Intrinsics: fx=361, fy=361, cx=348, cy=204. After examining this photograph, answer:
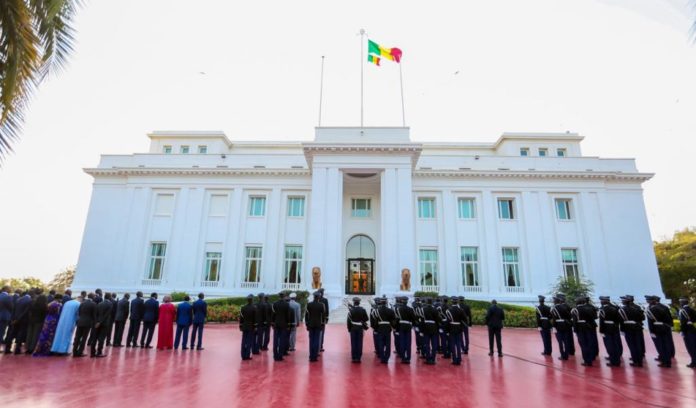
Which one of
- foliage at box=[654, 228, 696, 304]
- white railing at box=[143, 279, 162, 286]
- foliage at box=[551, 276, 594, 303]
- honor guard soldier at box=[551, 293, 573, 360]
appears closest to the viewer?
honor guard soldier at box=[551, 293, 573, 360]

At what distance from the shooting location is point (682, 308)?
952cm

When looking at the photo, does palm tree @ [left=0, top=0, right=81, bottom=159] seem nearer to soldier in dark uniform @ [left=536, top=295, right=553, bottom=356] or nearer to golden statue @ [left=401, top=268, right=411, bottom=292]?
soldier in dark uniform @ [left=536, top=295, right=553, bottom=356]

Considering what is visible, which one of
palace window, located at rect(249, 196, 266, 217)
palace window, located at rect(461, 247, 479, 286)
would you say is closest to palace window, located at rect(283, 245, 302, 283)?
palace window, located at rect(249, 196, 266, 217)

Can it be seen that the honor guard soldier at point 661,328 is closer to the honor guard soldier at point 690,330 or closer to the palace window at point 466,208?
the honor guard soldier at point 690,330

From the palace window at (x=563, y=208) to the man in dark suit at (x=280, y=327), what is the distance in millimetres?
23366

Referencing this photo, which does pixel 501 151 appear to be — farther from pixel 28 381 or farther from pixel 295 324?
pixel 28 381

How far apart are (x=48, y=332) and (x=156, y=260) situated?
17.8 meters

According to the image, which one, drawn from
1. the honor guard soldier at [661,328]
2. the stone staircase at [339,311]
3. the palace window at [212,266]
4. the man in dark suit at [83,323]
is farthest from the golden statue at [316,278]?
the honor guard soldier at [661,328]

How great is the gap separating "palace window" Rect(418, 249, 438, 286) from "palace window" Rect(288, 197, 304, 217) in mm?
9107

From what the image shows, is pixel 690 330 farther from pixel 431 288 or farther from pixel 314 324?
pixel 431 288

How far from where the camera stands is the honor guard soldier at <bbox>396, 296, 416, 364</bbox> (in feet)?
29.8

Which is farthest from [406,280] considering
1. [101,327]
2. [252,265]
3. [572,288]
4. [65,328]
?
[65,328]

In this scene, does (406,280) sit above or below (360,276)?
below

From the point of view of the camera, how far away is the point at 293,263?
25766mm
